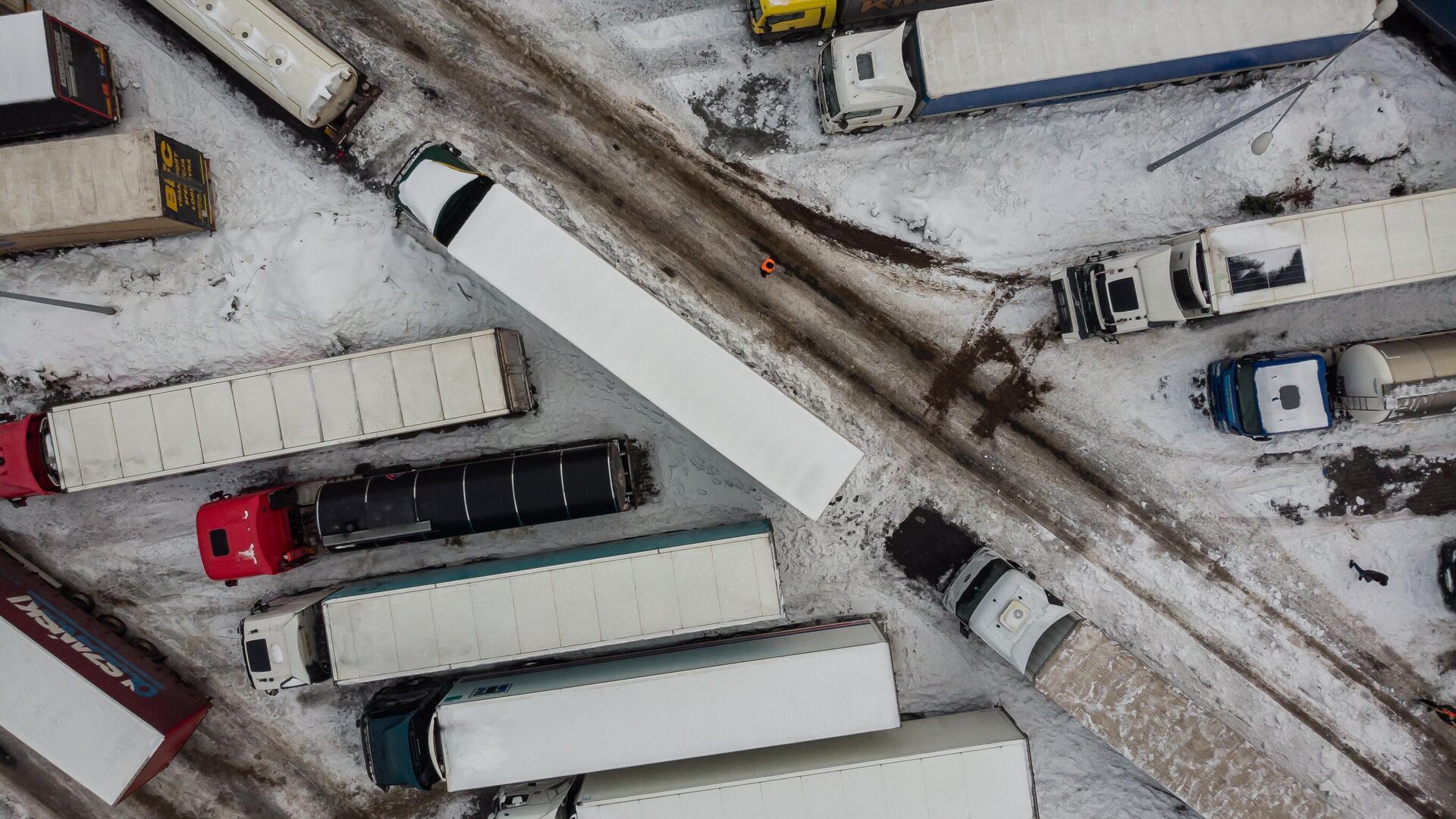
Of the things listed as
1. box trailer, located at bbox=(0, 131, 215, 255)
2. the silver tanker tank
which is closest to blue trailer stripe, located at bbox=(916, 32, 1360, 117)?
the silver tanker tank

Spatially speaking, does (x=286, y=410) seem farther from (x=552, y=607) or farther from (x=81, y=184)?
(x=552, y=607)

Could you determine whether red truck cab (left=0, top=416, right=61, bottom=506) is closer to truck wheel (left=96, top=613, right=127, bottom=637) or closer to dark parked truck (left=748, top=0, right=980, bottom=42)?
truck wheel (left=96, top=613, right=127, bottom=637)

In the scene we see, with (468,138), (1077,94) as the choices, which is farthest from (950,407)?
(468,138)

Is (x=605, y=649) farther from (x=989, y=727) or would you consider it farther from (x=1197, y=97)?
(x=1197, y=97)

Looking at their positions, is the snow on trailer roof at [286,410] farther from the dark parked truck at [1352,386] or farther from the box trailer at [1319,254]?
the dark parked truck at [1352,386]

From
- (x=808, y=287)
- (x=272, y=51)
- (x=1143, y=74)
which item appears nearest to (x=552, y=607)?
(x=808, y=287)


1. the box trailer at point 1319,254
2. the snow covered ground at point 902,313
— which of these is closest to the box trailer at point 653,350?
the snow covered ground at point 902,313
